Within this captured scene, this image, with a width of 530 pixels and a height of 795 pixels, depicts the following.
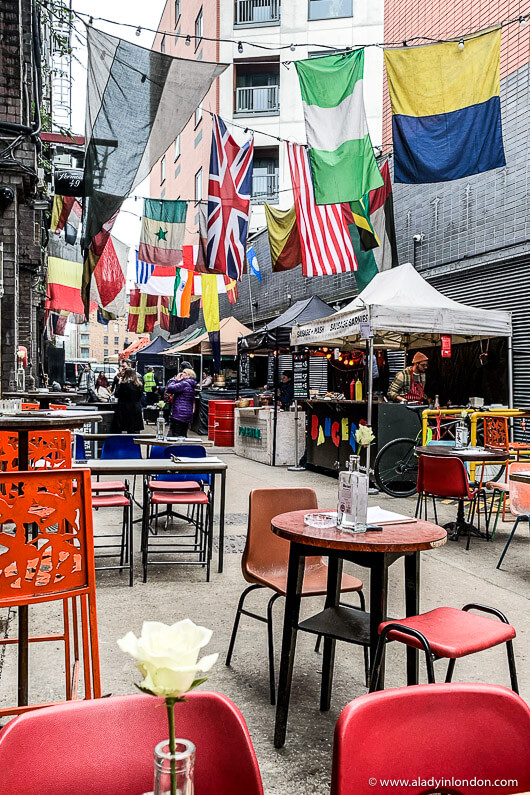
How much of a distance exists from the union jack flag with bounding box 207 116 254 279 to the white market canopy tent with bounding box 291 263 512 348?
1996 millimetres

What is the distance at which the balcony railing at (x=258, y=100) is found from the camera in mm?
25578

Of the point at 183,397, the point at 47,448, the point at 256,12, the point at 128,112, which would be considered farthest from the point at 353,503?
the point at 256,12

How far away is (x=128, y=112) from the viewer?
8.28 meters

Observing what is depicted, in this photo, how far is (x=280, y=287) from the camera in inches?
819

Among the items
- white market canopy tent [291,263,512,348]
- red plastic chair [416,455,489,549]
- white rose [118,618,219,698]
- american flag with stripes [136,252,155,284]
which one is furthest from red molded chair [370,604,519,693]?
american flag with stripes [136,252,155,284]

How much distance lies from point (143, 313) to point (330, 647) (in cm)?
2010

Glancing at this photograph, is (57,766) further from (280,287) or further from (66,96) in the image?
(66,96)

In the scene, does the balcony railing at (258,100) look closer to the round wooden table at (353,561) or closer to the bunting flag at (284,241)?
the bunting flag at (284,241)

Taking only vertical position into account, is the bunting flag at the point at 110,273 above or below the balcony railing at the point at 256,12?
below

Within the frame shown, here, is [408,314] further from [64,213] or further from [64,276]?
[64,276]

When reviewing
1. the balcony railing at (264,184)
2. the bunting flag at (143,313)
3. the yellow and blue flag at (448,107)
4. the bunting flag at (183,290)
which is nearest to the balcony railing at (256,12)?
the balcony railing at (264,184)

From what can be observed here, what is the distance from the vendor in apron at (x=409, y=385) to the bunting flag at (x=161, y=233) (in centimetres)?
475

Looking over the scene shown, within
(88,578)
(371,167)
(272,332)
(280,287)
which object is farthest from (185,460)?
(280,287)

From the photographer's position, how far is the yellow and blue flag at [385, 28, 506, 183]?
7691mm
